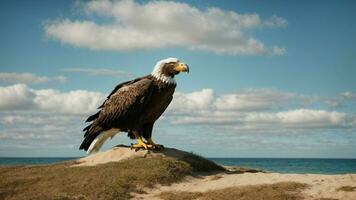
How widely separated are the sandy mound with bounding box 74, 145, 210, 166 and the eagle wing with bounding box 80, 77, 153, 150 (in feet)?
3.42

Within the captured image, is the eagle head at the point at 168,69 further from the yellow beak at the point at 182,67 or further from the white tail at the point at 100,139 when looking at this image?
the white tail at the point at 100,139

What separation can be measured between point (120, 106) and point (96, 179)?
118 inches

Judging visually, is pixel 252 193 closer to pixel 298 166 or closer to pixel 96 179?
pixel 96 179

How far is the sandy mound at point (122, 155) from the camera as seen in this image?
18823 millimetres

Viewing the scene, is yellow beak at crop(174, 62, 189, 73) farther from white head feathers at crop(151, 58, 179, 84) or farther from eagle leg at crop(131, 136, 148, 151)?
eagle leg at crop(131, 136, 148, 151)

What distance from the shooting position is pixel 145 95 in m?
17.2

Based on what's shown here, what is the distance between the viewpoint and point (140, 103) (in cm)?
1725

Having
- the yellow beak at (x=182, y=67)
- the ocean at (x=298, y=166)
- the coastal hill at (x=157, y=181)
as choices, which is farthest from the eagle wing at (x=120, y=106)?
the ocean at (x=298, y=166)

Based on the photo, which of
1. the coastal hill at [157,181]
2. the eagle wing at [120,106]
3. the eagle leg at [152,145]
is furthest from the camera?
the eagle leg at [152,145]

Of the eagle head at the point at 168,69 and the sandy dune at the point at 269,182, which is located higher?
the eagle head at the point at 168,69

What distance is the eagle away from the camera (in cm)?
1738

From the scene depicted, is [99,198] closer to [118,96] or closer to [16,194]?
[16,194]

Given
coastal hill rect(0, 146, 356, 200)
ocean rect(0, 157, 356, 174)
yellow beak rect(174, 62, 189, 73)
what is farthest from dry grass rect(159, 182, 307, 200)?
ocean rect(0, 157, 356, 174)

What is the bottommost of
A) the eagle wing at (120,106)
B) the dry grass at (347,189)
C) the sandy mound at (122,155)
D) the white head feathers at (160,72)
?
the dry grass at (347,189)
